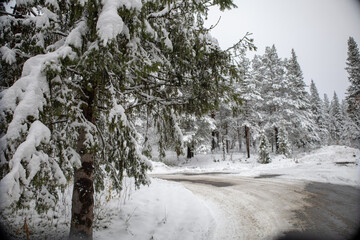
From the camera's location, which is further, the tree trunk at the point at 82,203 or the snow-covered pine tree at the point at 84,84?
the tree trunk at the point at 82,203

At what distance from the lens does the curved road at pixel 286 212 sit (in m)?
4.02

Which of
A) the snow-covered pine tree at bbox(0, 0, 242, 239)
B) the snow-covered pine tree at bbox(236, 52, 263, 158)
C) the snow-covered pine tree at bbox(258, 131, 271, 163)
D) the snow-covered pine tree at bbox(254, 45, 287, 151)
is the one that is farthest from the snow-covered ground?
the snow-covered pine tree at bbox(254, 45, 287, 151)

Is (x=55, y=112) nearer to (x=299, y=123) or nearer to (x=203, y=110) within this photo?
(x=203, y=110)

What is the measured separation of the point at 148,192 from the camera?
683 cm

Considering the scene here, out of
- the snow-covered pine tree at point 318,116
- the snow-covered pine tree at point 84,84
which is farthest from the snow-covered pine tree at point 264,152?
the snow-covered pine tree at point 318,116

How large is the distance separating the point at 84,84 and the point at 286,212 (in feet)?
19.4

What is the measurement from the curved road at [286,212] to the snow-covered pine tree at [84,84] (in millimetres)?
2865

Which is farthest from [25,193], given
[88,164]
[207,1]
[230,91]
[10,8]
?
[207,1]

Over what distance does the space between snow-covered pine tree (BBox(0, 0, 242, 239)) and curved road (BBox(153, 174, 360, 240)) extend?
2865mm

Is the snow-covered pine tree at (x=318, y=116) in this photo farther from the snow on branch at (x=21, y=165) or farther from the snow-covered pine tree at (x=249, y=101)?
the snow on branch at (x=21, y=165)

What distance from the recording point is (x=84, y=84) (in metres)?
3.21

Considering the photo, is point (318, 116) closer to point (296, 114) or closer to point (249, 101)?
point (296, 114)

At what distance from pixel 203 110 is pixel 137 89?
1670 mm

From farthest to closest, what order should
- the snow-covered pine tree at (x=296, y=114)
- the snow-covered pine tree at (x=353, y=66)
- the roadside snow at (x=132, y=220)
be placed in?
the snow-covered pine tree at (x=296, y=114) → the snow-covered pine tree at (x=353, y=66) → the roadside snow at (x=132, y=220)
